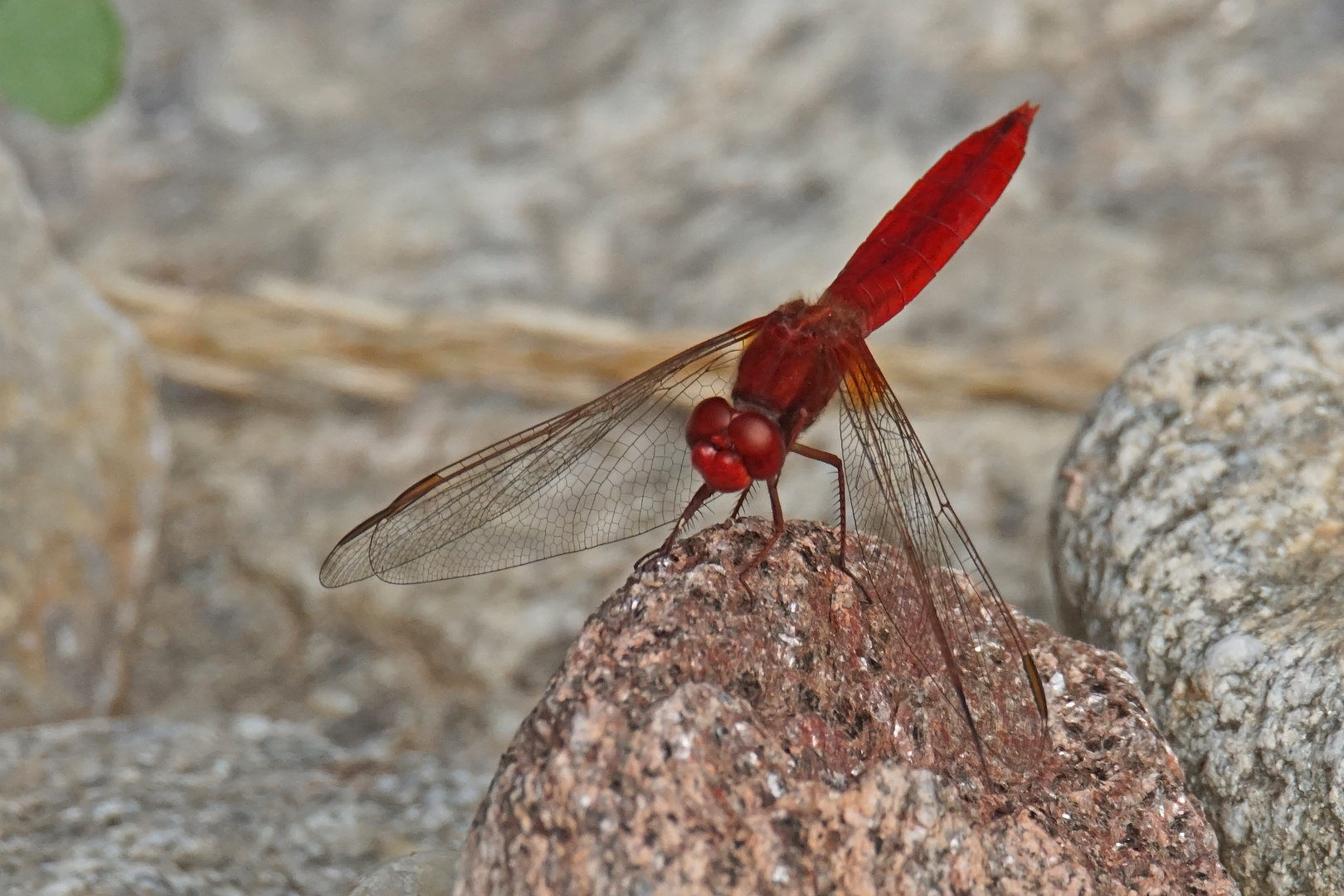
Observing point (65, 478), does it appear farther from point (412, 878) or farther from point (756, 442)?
point (756, 442)

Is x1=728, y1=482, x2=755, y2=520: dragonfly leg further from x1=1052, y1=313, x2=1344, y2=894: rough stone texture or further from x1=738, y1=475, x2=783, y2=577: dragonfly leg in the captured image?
x1=1052, y1=313, x2=1344, y2=894: rough stone texture

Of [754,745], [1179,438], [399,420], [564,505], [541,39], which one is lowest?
[754,745]

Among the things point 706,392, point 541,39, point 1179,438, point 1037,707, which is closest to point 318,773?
point 706,392

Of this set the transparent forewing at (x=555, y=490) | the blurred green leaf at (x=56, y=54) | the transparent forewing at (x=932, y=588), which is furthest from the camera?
the blurred green leaf at (x=56, y=54)

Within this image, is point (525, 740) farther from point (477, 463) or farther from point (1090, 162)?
point (1090, 162)

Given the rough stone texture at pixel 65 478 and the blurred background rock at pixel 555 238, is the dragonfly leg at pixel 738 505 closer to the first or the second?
the blurred background rock at pixel 555 238

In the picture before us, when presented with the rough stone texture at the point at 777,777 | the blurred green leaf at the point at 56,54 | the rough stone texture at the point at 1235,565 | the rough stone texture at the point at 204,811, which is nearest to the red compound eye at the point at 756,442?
the rough stone texture at the point at 777,777
